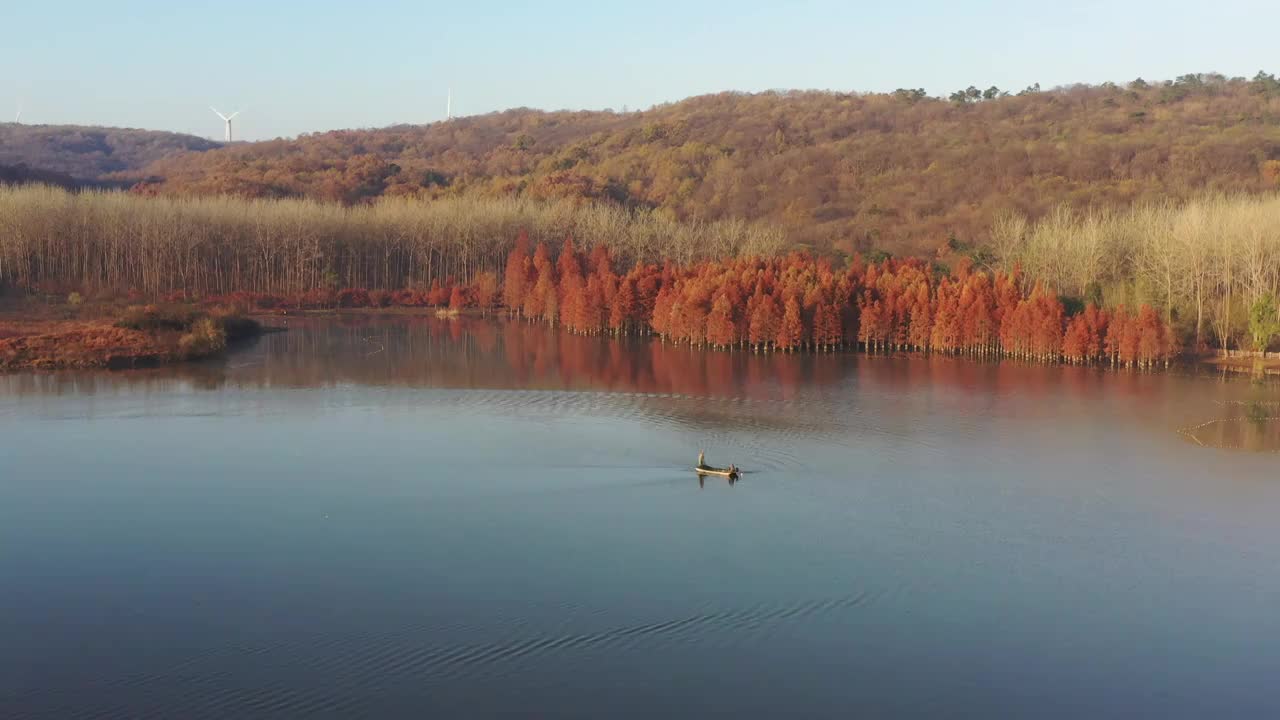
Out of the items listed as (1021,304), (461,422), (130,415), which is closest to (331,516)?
(461,422)

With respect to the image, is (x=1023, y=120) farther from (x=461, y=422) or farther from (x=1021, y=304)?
(x=461, y=422)

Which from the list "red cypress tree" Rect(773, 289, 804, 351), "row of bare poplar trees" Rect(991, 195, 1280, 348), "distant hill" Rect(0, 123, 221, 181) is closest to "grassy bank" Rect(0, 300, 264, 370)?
"red cypress tree" Rect(773, 289, 804, 351)

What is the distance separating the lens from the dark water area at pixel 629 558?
12383 mm

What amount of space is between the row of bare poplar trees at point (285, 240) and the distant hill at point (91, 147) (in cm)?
6070

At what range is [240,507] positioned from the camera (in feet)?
61.3

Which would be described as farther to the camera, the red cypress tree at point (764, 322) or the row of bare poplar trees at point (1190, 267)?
the red cypress tree at point (764, 322)

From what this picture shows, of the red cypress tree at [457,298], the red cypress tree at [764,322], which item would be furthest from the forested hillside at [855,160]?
the red cypress tree at [764,322]

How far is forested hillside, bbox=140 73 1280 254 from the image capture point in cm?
8638

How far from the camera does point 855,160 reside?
354ft

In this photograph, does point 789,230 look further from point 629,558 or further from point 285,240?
point 629,558

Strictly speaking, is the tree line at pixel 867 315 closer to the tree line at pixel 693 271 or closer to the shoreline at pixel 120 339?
the tree line at pixel 693 271

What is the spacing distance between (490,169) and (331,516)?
113 meters

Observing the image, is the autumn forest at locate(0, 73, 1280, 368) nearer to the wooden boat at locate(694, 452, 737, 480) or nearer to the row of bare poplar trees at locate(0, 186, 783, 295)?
the row of bare poplar trees at locate(0, 186, 783, 295)

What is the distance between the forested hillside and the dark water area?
47.7m
